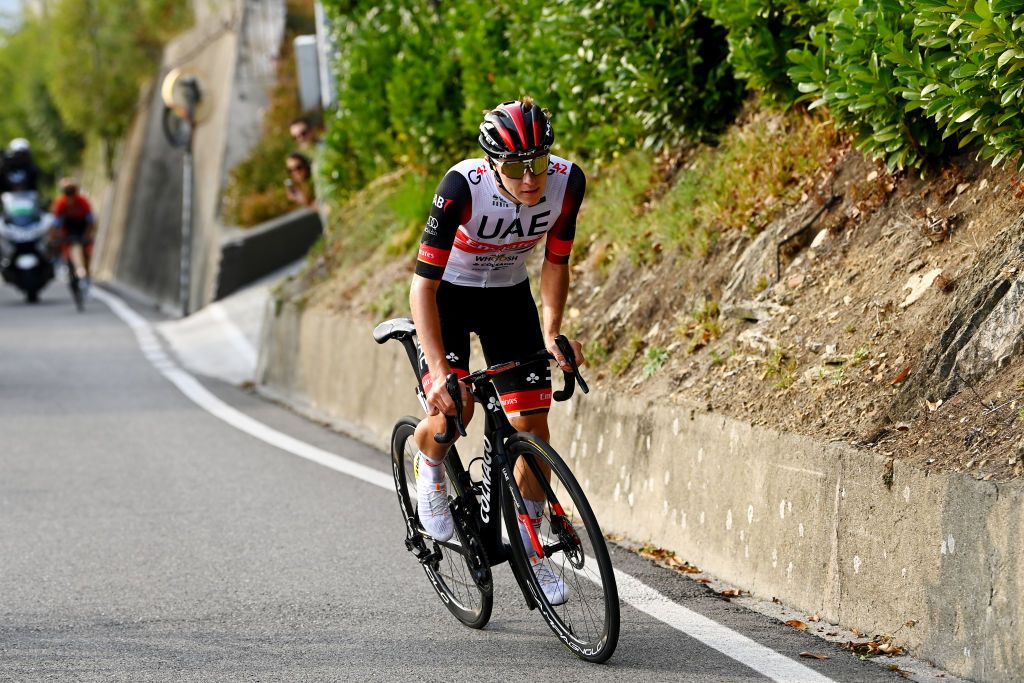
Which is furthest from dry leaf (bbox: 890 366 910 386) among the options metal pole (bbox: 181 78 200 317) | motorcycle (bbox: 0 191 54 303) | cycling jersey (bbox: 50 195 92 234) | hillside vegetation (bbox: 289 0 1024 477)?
motorcycle (bbox: 0 191 54 303)

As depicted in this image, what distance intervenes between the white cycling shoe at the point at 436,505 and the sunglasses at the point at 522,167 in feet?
4.22

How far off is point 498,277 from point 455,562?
1.20 metres

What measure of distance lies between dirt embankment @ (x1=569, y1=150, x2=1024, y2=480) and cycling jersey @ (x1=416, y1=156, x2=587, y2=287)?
4.52ft

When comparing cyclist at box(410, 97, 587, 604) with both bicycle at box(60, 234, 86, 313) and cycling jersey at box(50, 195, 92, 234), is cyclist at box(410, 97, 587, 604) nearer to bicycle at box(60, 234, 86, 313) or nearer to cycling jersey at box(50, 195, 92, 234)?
bicycle at box(60, 234, 86, 313)

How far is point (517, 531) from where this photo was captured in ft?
17.1

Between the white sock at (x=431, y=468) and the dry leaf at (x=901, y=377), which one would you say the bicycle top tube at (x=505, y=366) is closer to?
the white sock at (x=431, y=468)

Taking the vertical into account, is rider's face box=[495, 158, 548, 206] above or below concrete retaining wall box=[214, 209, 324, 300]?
above

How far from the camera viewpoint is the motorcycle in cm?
2602

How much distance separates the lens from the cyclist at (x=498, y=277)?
509 cm

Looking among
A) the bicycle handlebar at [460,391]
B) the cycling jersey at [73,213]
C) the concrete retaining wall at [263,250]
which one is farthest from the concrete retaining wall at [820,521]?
the cycling jersey at [73,213]

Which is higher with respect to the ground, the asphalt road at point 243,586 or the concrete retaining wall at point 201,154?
the concrete retaining wall at point 201,154

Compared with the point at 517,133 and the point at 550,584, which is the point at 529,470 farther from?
the point at 517,133

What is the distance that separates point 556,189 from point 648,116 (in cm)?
448

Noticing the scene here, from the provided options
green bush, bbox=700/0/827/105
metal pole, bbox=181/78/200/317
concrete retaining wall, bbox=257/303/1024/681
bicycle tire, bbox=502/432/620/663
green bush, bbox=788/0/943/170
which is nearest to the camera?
concrete retaining wall, bbox=257/303/1024/681
